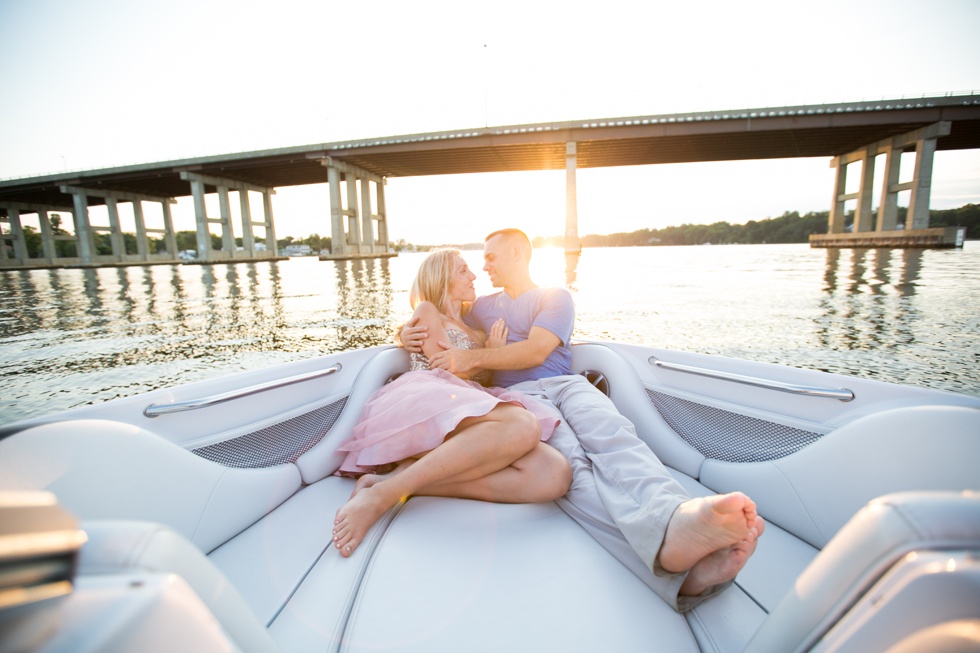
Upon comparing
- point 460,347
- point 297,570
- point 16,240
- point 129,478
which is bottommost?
point 297,570

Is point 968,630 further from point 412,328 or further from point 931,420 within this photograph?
point 412,328

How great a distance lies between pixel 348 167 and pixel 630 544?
36.7 meters

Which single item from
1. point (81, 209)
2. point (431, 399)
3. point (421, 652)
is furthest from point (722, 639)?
point (81, 209)

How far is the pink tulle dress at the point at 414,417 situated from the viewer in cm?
163

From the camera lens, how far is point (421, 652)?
1027 mm

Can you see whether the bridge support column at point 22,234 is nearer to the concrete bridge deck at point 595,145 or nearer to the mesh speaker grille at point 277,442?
the concrete bridge deck at point 595,145

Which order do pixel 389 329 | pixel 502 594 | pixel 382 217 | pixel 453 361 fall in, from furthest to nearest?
1. pixel 382 217
2. pixel 389 329
3. pixel 453 361
4. pixel 502 594

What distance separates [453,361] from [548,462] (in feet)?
2.38

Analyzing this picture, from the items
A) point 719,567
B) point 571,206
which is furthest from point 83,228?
point 719,567

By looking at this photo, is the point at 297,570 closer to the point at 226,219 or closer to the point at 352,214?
the point at 352,214

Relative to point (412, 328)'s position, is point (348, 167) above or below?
above

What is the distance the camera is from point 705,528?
3.54 feet

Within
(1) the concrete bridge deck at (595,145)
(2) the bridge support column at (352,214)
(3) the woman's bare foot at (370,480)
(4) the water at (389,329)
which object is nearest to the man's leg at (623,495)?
(3) the woman's bare foot at (370,480)

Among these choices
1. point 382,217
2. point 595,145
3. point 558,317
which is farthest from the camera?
point 382,217
